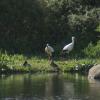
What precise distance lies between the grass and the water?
4.67ft

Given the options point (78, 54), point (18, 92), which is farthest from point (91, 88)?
point (78, 54)

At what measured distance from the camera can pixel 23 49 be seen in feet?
117

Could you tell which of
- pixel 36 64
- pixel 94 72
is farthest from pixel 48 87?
pixel 36 64

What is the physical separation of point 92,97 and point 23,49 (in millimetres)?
14945

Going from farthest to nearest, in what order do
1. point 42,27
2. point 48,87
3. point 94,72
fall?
point 42,27 < point 94,72 < point 48,87

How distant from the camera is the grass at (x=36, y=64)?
29.6 meters

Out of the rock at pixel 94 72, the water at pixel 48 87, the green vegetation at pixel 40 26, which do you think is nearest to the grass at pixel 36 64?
the water at pixel 48 87

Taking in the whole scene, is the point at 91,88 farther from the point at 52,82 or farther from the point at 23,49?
the point at 23,49

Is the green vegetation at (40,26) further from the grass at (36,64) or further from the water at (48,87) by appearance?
the water at (48,87)

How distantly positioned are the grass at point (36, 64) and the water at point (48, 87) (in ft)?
4.67

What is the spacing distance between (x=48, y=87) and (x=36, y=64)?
6443mm

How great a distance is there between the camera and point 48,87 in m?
24.1

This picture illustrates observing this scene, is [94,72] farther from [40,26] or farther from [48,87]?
[40,26]

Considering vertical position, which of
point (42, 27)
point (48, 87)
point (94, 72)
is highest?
point (42, 27)
